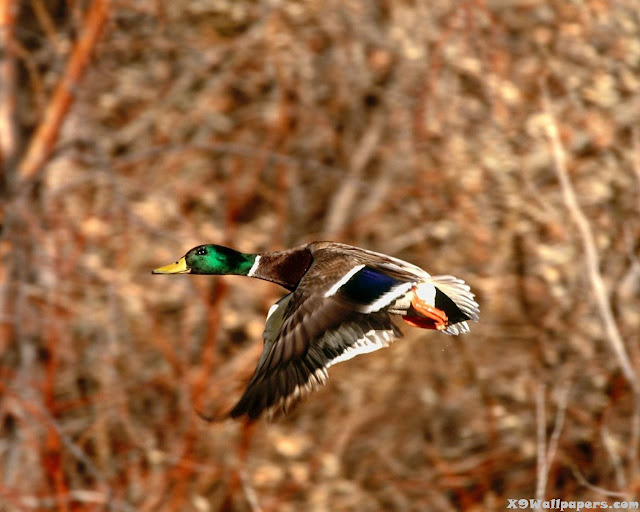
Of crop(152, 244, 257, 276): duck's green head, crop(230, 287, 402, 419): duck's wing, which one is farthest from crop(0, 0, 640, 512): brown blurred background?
crop(230, 287, 402, 419): duck's wing

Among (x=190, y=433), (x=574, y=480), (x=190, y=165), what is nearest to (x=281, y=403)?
(x=190, y=433)

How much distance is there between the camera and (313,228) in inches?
316

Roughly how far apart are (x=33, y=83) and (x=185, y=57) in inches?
40.8

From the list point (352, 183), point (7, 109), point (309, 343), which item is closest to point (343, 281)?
point (309, 343)

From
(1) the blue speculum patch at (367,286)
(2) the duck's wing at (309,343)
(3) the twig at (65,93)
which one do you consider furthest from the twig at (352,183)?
(2) the duck's wing at (309,343)

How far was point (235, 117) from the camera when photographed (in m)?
8.38

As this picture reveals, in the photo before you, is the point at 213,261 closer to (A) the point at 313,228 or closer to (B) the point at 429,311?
(B) the point at 429,311

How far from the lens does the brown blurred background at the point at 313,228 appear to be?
23.9 feet

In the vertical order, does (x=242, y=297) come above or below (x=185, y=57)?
below

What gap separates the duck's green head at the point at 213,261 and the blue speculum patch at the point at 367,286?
0.78 metres

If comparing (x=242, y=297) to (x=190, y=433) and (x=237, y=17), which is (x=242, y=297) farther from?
(x=237, y=17)

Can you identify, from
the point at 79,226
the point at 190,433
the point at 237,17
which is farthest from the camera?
the point at 237,17

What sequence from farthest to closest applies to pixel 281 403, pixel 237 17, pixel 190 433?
pixel 237 17, pixel 190 433, pixel 281 403

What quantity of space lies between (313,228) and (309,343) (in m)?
4.54
